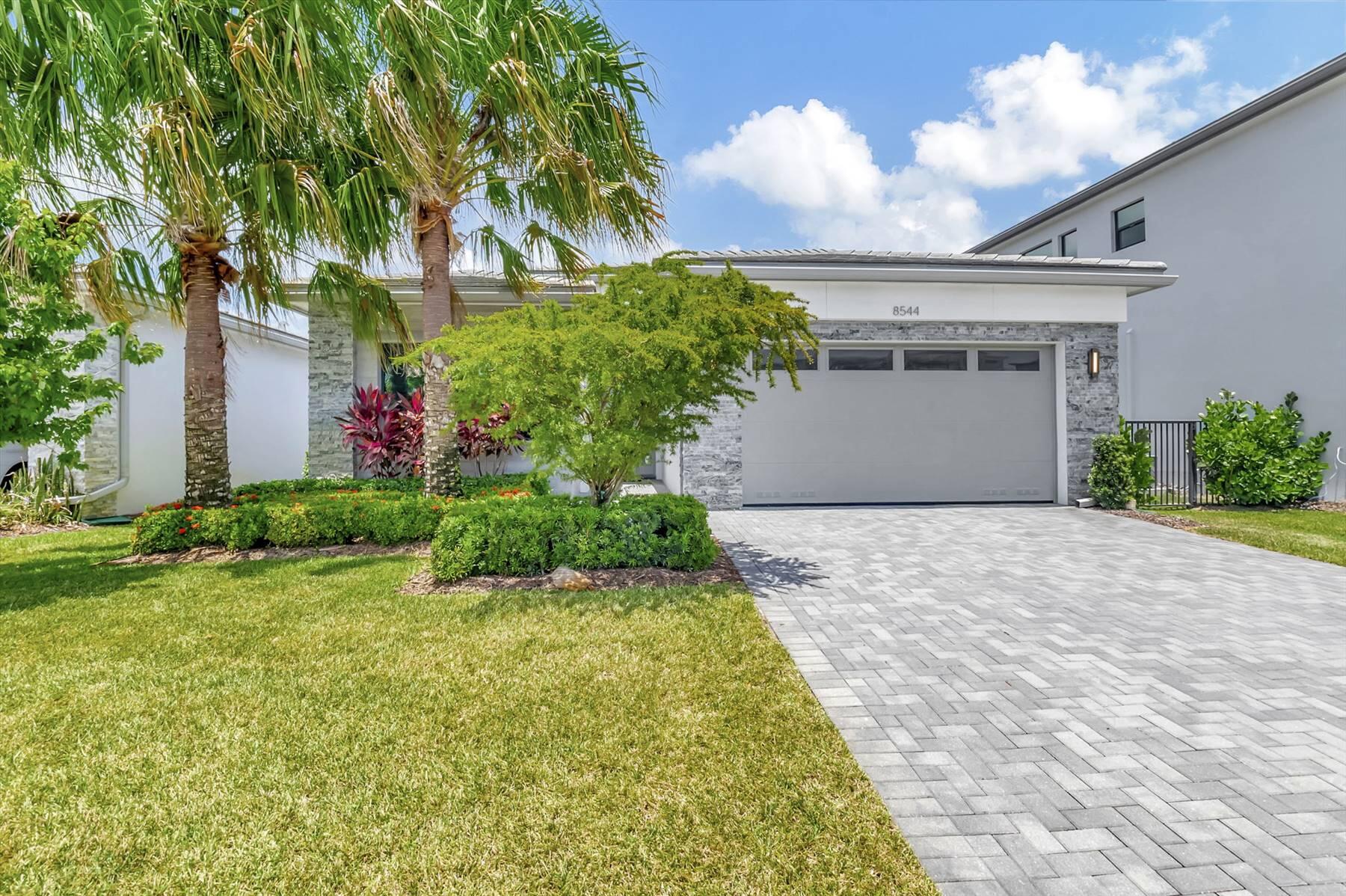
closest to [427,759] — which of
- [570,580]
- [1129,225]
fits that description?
[570,580]

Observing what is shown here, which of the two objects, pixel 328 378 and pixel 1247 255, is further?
pixel 1247 255

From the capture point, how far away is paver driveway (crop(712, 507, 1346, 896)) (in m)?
2.26

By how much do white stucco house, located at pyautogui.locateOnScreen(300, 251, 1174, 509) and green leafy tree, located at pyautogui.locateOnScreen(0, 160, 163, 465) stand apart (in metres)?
4.66

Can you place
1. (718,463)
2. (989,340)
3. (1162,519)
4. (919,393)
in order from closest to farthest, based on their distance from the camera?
1. (1162,519)
2. (718,463)
3. (989,340)
4. (919,393)

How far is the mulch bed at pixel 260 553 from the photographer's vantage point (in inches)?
282

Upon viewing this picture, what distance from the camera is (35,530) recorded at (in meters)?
9.62

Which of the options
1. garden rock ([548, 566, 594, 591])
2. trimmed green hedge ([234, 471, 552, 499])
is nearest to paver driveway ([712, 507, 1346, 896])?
garden rock ([548, 566, 594, 591])


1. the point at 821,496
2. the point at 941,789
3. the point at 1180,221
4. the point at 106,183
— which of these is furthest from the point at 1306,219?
the point at 106,183

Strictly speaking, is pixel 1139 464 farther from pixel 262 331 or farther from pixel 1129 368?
pixel 262 331

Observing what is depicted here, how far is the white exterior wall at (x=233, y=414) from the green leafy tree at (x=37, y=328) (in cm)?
421

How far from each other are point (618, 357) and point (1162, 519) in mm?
9808

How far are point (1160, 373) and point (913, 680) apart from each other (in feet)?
51.6

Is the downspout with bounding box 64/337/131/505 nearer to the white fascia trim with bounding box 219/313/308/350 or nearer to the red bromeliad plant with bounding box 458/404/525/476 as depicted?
the white fascia trim with bounding box 219/313/308/350

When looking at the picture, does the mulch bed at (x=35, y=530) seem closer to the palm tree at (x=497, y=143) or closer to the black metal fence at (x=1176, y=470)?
the palm tree at (x=497, y=143)
